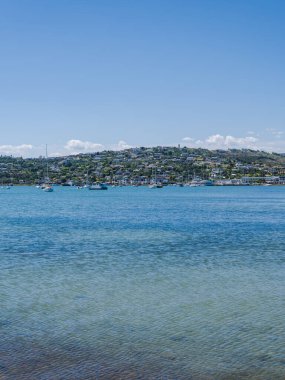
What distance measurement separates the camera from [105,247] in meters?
36.4

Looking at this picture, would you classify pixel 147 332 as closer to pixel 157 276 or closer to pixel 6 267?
pixel 157 276

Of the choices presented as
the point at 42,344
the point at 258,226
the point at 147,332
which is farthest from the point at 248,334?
the point at 258,226

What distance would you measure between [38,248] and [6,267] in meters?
8.69

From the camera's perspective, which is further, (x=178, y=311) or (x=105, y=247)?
(x=105, y=247)

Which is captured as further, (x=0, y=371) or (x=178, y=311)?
(x=178, y=311)

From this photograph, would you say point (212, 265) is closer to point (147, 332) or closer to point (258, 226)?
point (147, 332)

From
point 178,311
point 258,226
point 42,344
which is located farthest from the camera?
point 258,226

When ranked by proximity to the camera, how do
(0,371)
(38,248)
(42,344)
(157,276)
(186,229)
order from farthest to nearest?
(186,229) → (38,248) → (157,276) → (42,344) → (0,371)

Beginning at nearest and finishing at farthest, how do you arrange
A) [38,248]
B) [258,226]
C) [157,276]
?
1. [157,276]
2. [38,248]
3. [258,226]

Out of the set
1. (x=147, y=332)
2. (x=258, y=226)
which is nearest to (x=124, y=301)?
(x=147, y=332)

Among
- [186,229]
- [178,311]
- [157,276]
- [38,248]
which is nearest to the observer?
[178,311]

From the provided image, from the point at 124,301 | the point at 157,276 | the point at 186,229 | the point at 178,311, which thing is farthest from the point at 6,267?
the point at 186,229

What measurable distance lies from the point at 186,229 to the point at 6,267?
26229mm

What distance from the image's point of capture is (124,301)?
19.6m
